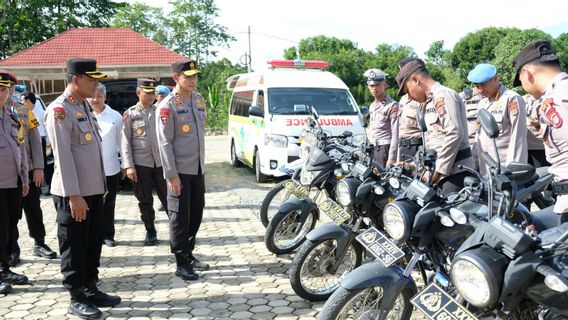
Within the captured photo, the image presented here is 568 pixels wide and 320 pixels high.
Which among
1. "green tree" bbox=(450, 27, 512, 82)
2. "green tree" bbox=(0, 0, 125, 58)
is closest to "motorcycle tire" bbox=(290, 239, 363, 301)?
"green tree" bbox=(0, 0, 125, 58)

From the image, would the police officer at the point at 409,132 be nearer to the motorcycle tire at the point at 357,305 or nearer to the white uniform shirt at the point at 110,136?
the motorcycle tire at the point at 357,305

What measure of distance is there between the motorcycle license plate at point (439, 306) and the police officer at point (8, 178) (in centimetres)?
345

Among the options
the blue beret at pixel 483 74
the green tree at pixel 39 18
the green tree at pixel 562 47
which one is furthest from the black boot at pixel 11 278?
the green tree at pixel 562 47

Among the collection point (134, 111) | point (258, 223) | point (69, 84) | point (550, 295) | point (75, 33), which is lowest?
point (258, 223)

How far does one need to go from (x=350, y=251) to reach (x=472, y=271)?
2.04 metres

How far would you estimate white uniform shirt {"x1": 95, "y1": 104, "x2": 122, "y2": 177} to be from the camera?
5.23 m

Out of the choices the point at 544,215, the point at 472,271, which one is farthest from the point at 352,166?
the point at 472,271

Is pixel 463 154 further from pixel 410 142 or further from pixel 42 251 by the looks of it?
pixel 42 251

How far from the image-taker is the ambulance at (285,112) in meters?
8.38

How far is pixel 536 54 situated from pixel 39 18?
107ft

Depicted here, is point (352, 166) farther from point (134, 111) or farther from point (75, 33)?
point (75, 33)

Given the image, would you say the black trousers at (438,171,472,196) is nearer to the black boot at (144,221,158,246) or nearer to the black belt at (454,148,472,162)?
the black belt at (454,148,472,162)

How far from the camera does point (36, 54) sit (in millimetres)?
19516

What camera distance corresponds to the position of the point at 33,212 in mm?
5008
